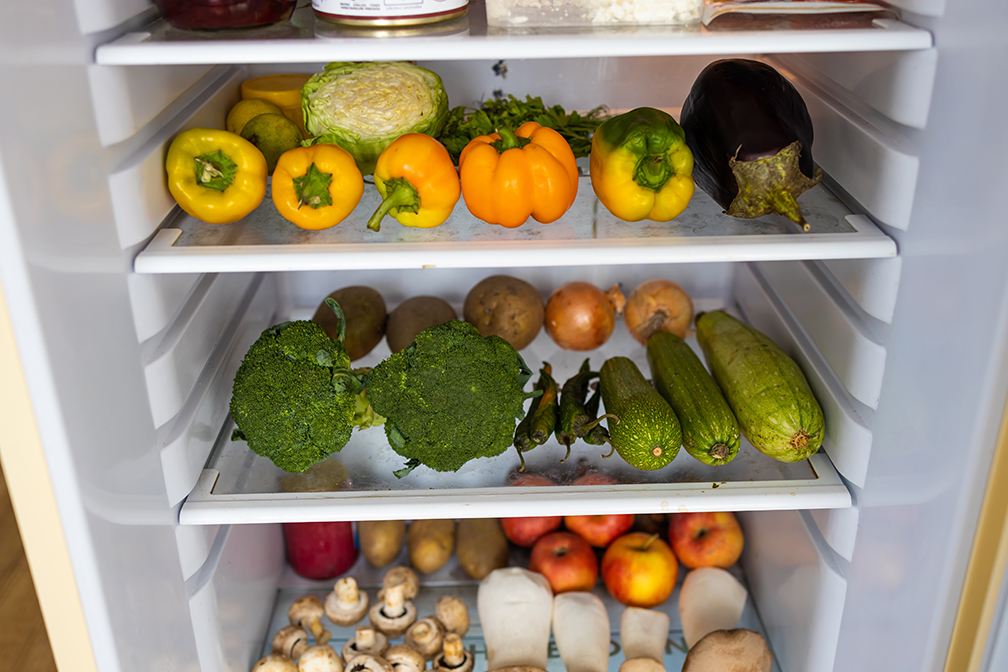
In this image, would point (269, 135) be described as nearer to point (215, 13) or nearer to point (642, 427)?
point (215, 13)

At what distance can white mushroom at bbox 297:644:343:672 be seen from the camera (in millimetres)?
1444

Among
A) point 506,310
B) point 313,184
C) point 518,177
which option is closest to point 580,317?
point 506,310

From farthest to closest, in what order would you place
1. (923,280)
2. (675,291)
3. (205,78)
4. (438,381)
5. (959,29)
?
1. (675,291)
2. (205,78)
3. (438,381)
4. (923,280)
5. (959,29)

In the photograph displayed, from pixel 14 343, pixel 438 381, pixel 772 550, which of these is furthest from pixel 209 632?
pixel 772 550

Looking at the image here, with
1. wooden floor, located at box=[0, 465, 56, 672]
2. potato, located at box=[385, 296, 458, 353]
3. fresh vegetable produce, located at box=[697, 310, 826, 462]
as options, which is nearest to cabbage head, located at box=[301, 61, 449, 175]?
potato, located at box=[385, 296, 458, 353]

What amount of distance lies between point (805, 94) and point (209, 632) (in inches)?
54.2

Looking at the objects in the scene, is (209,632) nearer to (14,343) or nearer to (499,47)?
(14,343)

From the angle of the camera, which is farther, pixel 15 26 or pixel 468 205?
pixel 468 205

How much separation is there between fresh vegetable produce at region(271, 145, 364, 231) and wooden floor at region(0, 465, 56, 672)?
120 cm

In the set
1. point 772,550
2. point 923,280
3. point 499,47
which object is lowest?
point 772,550

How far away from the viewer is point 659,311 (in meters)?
1.66

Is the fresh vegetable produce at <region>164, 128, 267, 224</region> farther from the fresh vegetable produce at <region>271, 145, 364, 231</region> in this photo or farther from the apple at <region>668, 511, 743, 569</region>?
the apple at <region>668, 511, 743, 569</region>

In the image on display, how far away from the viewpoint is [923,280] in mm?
1027

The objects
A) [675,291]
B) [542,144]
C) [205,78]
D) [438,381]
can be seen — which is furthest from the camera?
[675,291]
